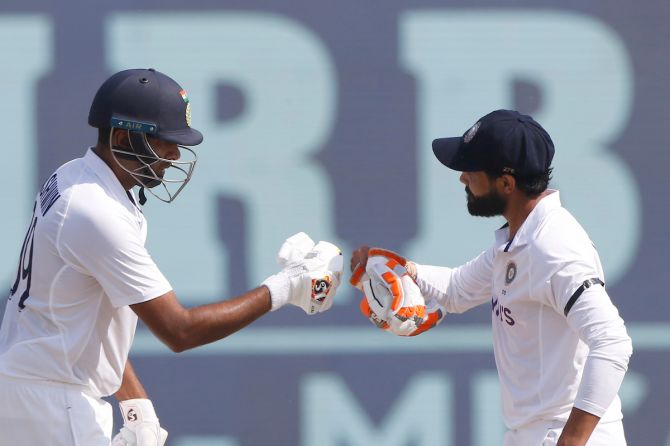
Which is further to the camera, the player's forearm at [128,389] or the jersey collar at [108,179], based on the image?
the player's forearm at [128,389]

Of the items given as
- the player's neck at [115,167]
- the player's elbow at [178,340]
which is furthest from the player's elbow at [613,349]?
the player's neck at [115,167]

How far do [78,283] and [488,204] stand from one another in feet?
4.04

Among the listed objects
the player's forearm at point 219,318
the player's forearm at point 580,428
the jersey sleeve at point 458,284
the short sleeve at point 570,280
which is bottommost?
the player's forearm at point 580,428

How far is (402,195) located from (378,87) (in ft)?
1.61

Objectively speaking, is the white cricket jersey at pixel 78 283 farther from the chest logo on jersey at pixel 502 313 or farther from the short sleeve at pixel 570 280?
the short sleeve at pixel 570 280

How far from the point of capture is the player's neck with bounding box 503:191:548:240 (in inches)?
130

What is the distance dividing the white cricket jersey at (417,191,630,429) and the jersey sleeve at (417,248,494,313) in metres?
0.41

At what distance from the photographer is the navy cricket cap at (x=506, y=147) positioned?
10.6ft

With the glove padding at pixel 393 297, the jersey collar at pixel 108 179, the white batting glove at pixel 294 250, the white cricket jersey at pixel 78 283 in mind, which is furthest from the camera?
the glove padding at pixel 393 297

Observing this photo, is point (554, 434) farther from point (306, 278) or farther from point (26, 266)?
point (26, 266)

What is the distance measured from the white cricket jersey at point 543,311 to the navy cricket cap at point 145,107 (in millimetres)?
1014

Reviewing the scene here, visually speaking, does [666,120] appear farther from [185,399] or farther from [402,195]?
[185,399]

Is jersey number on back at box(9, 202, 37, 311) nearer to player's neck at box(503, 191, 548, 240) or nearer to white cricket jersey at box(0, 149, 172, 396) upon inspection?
white cricket jersey at box(0, 149, 172, 396)

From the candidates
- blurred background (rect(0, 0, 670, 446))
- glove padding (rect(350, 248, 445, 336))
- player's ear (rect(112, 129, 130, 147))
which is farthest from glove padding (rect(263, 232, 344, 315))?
blurred background (rect(0, 0, 670, 446))
